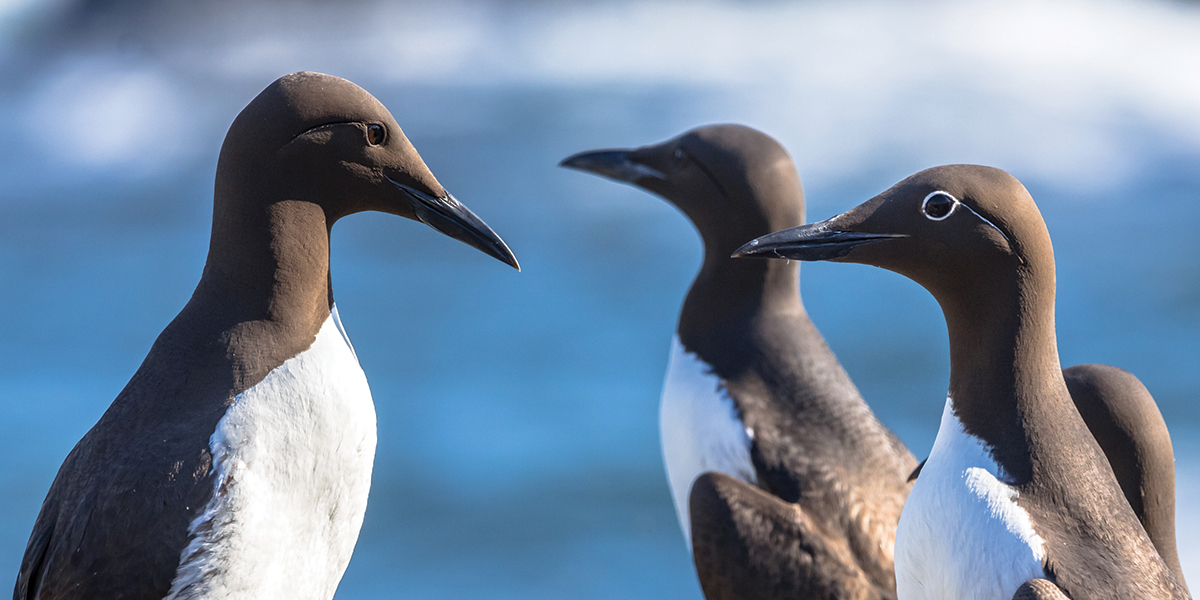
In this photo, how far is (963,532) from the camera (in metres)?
3.23

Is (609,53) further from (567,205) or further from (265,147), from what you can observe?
(265,147)

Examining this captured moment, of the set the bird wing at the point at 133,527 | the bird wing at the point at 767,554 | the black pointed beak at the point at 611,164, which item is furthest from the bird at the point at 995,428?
the black pointed beak at the point at 611,164

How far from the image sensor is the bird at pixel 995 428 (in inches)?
125

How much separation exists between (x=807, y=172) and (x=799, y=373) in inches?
598

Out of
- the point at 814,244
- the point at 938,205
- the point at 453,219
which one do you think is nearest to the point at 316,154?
the point at 453,219

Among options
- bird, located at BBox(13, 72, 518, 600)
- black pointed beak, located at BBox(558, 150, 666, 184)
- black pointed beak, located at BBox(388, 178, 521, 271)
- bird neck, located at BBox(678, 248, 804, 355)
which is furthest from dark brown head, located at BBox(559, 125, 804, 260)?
bird, located at BBox(13, 72, 518, 600)

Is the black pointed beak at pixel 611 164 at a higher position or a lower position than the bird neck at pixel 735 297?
higher

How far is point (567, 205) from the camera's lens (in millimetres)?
19891

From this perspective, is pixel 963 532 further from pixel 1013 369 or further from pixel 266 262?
pixel 266 262

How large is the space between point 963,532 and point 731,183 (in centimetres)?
250

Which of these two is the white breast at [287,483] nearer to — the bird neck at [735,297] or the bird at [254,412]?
the bird at [254,412]

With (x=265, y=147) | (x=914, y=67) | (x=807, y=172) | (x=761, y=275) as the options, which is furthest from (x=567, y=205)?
(x=265, y=147)

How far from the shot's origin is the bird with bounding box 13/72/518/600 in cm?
331

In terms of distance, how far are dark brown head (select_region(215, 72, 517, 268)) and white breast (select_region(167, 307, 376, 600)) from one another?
0.44 meters
